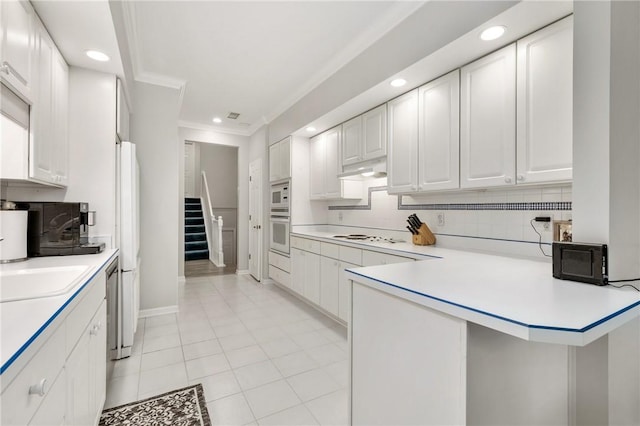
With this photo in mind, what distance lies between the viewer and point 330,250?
126 inches

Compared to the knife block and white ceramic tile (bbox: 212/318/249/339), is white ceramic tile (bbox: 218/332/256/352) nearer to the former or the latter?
white ceramic tile (bbox: 212/318/249/339)

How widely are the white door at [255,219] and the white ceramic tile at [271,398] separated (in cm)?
294

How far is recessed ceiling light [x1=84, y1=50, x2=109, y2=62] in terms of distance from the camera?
2.02 meters

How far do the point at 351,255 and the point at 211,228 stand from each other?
5.12m

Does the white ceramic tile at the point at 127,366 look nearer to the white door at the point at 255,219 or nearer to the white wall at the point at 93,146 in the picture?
the white wall at the point at 93,146

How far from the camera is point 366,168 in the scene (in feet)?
10.1

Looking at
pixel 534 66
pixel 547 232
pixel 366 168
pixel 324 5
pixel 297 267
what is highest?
pixel 324 5

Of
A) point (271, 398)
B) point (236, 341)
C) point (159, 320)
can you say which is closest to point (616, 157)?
point (271, 398)

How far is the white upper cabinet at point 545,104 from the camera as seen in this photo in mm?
1598

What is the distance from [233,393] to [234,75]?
3.22 m

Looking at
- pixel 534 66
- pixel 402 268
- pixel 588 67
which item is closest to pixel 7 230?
pixel 402 268

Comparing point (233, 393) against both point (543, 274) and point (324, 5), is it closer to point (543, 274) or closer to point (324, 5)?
point (543, 274)

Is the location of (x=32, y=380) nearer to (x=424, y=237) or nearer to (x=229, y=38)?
(x=424, y=237)

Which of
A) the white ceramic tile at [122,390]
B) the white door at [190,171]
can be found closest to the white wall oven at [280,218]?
the white ceramic tile at [122,390]
